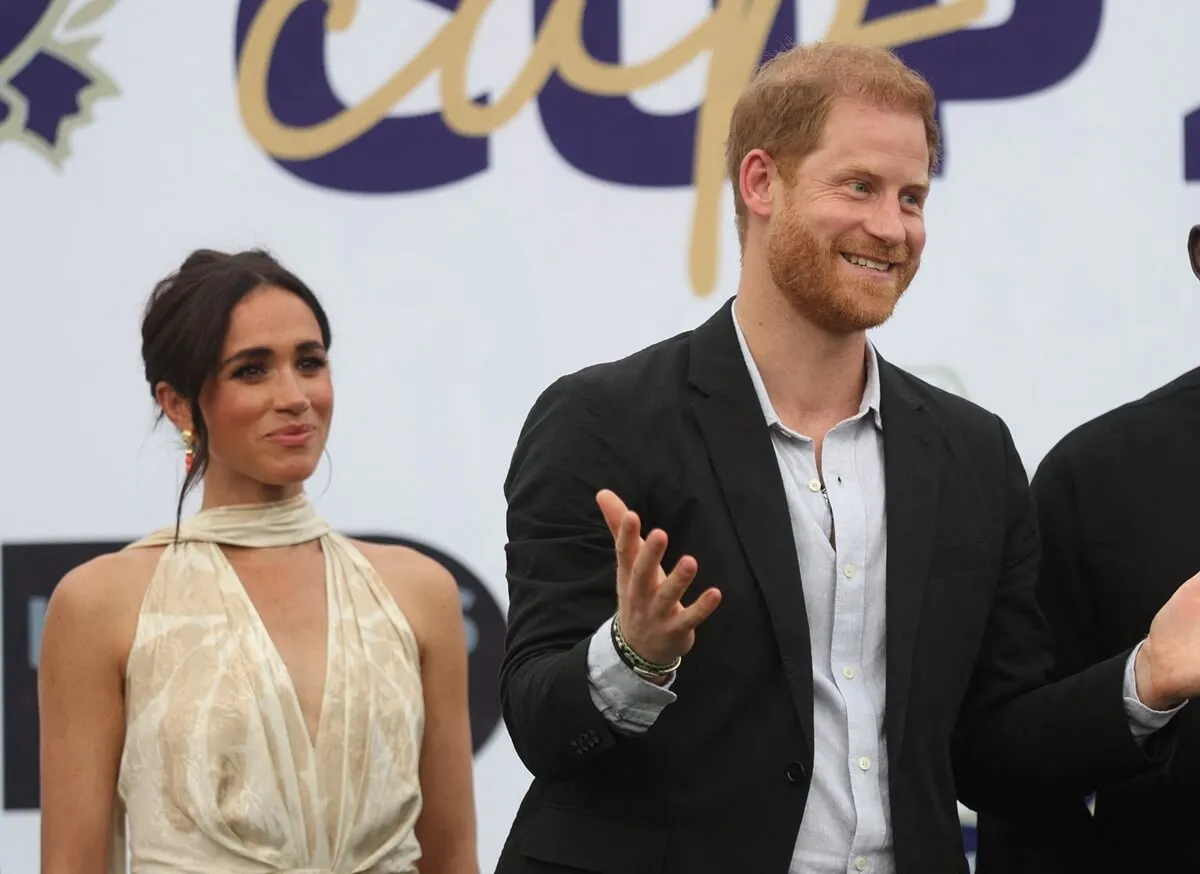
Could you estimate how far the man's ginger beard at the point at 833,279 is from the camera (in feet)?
6.63

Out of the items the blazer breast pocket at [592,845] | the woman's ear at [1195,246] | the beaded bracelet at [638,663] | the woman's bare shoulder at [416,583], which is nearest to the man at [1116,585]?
the woman's ear at [1195,246]

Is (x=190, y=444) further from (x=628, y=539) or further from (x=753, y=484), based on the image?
(x=628, y=539)

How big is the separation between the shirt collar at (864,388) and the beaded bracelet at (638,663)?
38cm

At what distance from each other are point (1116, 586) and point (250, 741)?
120 cm

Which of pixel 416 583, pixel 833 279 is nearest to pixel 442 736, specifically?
pixel 416 583

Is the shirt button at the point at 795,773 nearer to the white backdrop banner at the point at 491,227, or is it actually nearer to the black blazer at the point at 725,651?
the black blazer at the point at 725,651

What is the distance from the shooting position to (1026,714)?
2104 mm

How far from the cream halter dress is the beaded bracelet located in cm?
96

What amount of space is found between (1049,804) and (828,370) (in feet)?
1.94

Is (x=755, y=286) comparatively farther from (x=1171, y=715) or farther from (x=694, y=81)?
(x=694, y=81)

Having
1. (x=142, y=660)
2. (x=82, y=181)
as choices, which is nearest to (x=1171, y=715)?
(x=142, y=660)

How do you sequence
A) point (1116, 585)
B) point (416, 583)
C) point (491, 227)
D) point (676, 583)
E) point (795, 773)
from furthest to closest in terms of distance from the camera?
point (491, 227) < point (416, 583) < point (1116, 585) < point (795, 773) < point (676, 583)

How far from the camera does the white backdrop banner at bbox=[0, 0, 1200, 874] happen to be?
11.3ft

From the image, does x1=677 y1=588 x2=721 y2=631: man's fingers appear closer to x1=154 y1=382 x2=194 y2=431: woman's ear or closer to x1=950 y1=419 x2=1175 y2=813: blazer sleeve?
x1=950 y1=419 x2=1175 y2=813: blazer sleeve
